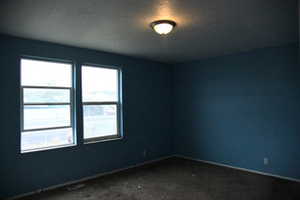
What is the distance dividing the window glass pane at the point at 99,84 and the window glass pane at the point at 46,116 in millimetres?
483

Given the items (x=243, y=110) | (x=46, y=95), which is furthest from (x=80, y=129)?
(x=243, y=110)

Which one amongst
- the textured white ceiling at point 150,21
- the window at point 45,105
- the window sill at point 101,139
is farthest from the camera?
the window sill at point 101,139

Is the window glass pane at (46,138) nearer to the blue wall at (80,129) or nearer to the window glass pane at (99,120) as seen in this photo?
the blue wall at (80,129)

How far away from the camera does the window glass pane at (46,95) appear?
3.48 m

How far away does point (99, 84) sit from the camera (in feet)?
14.5

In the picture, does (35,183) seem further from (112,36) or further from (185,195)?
(112,36)

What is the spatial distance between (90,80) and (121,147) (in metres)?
1.61

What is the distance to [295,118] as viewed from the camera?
385 cm

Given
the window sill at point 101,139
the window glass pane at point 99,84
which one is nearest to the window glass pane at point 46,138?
the window sill at point 101,139

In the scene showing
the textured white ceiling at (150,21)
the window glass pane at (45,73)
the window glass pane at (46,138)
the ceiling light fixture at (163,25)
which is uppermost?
the textured white ceiling at (150,21)

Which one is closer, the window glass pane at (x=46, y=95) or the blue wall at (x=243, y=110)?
the window glass pane at (x=46, y=95)

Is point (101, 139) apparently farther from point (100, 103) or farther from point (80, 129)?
point (100, 103)

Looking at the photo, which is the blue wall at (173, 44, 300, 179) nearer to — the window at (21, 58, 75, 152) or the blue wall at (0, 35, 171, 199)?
the blue wall at (0, 35, 171, 199)

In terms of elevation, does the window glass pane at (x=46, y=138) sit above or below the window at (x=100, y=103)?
below
